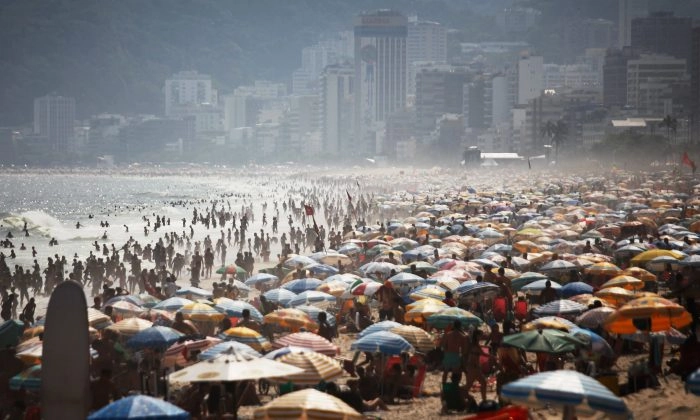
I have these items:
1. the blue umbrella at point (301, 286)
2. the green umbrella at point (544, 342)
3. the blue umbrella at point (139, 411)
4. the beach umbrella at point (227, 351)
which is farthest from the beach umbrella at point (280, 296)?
the blue umbrella at point (139, 411)

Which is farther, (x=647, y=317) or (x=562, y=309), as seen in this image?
(x=562, y=309)

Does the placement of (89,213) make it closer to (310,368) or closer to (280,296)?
(280,296)

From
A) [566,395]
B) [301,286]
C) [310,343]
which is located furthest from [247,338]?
[566,395]

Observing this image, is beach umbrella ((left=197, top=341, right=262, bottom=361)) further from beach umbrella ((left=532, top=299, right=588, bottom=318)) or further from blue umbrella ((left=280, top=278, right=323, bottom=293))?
blue umbrella ((left=280, top=278, right=323, bottom=293))

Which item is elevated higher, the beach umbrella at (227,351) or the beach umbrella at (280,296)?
the beach umbrella at (227,351)

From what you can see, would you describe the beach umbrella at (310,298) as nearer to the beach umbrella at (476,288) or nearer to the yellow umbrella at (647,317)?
the beach umbrella at (476,288)
